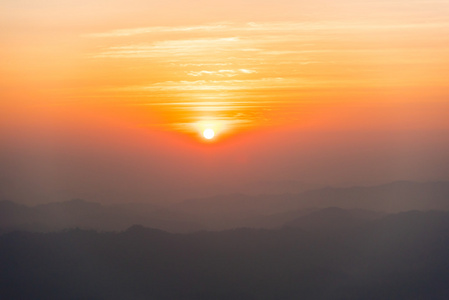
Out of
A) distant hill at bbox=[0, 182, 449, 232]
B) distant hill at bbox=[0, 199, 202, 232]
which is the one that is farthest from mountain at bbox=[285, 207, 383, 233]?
distant hill at bbox=[0, 199, 202, 232]

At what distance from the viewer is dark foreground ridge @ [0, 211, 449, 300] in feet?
260

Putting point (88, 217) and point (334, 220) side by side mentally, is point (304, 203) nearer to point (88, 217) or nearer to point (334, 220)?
point (334, 220)

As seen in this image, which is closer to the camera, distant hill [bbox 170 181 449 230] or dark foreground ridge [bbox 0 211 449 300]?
dark foreground ridge [bbox 0 211 449 300]

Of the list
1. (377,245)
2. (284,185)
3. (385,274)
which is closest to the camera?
(385,274)

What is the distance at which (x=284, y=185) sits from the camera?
133 m

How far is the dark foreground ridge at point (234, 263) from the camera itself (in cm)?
7925

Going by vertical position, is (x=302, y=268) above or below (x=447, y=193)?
below

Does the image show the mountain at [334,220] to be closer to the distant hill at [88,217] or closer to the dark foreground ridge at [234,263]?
the dark foreground ridge at [234,263]

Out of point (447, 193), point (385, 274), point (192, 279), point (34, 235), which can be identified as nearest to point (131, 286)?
point (192, 279)

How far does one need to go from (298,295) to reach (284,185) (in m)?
54.7

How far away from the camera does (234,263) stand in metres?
89.0

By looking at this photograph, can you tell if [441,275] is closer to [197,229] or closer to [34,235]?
[197,229]

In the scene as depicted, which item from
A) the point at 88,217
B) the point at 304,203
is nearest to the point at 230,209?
the point at 304,203

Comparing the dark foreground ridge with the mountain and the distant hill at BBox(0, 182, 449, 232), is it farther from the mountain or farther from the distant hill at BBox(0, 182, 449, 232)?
the distant hill at BBox(0, 182, 449, 232)
